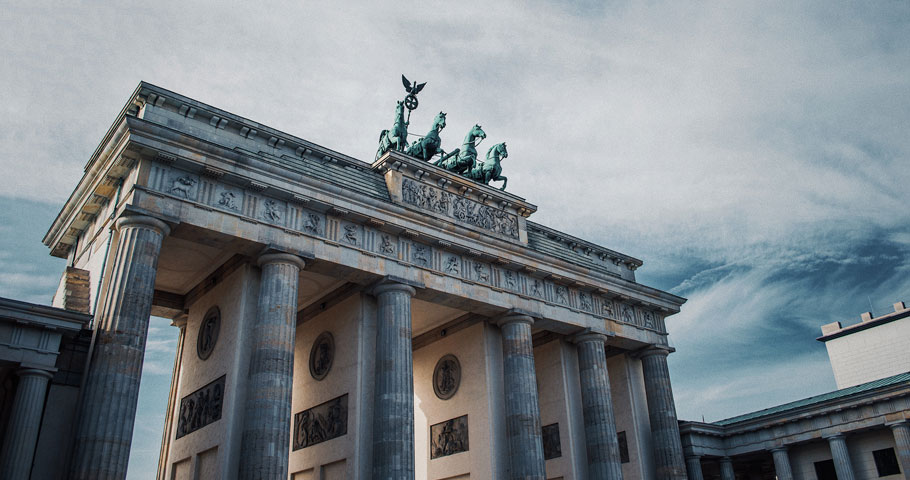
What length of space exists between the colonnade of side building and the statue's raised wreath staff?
666 centimetres

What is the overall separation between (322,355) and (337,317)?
146cm

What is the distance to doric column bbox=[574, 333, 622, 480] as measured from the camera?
27172mm

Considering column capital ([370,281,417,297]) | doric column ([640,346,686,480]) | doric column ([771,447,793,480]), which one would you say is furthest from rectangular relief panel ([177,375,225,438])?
doric column ([771,447,793,480])

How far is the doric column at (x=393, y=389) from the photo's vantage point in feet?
69.1

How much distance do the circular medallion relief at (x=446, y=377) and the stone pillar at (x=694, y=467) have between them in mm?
11980

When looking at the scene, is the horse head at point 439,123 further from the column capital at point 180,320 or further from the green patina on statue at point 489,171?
the column capital at point 180,320

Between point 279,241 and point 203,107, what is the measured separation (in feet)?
16.9

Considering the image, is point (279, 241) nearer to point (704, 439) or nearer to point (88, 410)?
point (88, 410)

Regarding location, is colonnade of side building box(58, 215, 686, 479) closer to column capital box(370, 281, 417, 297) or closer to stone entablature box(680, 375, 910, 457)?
column capital box(370, 281, 417, 297)

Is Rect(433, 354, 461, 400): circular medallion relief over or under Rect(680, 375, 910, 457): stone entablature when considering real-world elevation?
over

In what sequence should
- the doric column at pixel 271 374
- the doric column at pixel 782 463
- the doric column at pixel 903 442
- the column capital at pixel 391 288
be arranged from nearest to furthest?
the doric column at pixel 271 374 < the column capital at pixel 391 288 < the doric column at pixel 903 442 < the doric column at pixel 782 463

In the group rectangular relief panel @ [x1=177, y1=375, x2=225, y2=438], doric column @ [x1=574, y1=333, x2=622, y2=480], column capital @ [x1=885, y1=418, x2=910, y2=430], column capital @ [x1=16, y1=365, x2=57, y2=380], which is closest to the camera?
column capital @ [x1=16, y1=365, x2=57, y2=380]

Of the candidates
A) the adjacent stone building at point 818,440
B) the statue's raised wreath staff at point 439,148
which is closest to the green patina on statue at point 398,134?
the statue's raised wreath staff at point 439,148

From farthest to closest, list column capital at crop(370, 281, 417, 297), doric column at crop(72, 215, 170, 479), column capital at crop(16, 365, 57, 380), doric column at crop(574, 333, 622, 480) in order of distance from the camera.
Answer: doric column at crop(574, 333, 622, 480)
column capital at crop(370, 281, 417, 297)
column capital at crop(16, 365, 57, 380)
doric column at crop(72, 215, 170, 479)
